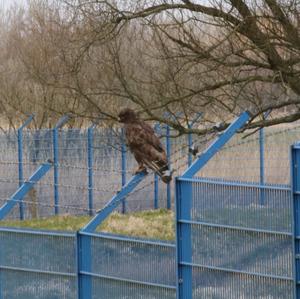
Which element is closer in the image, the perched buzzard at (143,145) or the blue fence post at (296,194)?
the blue fence post at (296,194)

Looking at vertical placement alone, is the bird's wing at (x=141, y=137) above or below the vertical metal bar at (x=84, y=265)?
above

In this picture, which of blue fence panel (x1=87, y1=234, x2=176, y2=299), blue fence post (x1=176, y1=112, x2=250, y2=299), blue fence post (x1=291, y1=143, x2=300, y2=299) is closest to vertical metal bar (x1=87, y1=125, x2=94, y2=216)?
blue fence panel (x1=87, y1=234, x2=176, y2=299)

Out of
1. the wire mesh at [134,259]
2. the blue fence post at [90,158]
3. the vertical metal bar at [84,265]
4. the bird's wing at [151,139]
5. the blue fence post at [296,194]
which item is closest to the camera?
the blue fence post at [296,194]

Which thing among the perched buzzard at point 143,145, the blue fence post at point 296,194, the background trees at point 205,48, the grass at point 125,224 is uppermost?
the background trees at point 205,48

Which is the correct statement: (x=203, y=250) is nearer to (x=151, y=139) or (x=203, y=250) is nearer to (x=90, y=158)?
(x=151, y=139)

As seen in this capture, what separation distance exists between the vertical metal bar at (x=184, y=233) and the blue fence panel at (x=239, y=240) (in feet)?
0.04

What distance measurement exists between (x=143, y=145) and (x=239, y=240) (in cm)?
202

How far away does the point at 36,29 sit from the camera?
2255 centimetres

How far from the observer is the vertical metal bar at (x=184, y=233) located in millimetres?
6824

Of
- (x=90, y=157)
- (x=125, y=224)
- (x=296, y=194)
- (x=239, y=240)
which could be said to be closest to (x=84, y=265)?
(x=239, y=240)

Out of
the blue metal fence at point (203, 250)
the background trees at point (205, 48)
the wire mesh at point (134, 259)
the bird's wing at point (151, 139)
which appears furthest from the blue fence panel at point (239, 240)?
the background trees at point (205, 48)

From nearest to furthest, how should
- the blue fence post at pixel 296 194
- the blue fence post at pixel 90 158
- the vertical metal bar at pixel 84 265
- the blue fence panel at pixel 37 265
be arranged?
the blue fence post at pixel 296 194, the vertical metal bar at pixel 84 265, the blue fence panel at pixel 37 265, the blue fence post at pixel 90 158

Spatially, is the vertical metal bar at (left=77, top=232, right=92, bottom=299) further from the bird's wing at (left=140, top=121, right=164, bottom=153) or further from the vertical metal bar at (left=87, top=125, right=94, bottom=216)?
the vertical metal bar at (left=87, top=125, right=94, bottom=216)

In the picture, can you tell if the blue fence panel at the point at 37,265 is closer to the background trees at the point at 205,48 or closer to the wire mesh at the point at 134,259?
the wire mesh at the point at 134,259
